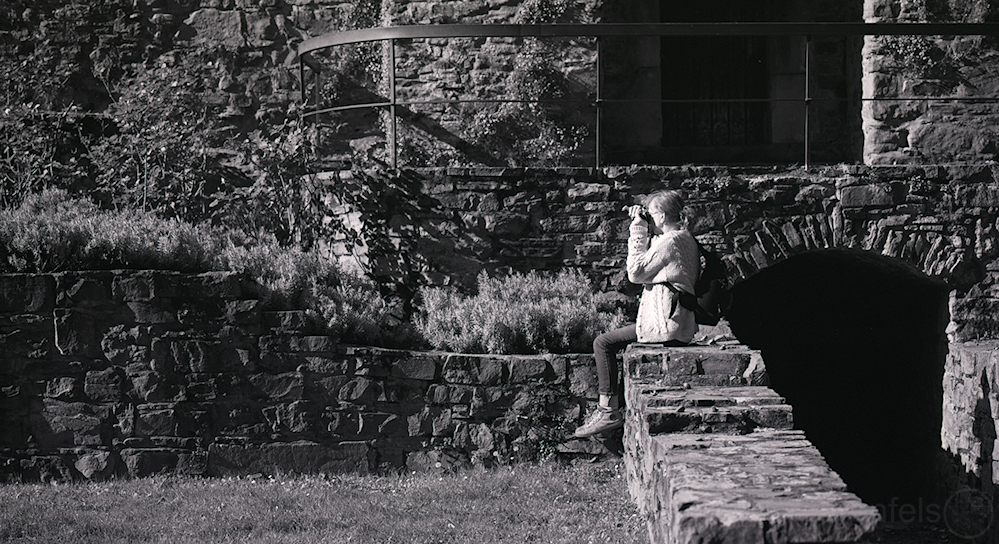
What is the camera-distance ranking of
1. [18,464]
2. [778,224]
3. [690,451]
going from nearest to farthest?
[690,451]
[18,464]
[778,224]

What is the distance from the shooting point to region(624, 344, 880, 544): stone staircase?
116 inches

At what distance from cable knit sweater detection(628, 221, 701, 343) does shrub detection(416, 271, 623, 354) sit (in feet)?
3.01

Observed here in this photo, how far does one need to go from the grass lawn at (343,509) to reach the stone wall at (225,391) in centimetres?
18

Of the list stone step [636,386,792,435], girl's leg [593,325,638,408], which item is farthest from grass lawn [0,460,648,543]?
stone step [636,386,792,435]

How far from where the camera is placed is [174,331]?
648 cm

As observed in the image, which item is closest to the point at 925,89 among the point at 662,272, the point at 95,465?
the point at 662,272

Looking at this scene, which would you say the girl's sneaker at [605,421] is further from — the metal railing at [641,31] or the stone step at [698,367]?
the metal railing at [641,31]

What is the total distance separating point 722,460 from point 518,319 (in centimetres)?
314

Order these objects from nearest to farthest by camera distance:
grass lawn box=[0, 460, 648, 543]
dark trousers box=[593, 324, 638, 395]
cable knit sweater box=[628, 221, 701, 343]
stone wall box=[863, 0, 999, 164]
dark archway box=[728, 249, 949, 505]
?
grass lawn box=[0, 460, 648, 543]
cable knit sweater box=[628, 221, 701, 343]
dark trousers box=[593, 324, 638, 395]
dark archway box=[728, 249, 949, 505]
stone wall box=[863, 0, 999, 164]

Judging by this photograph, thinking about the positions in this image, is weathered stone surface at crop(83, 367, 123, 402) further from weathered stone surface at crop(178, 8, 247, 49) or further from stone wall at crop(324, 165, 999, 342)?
weathered stone surface at crop(178, 8, 247, 49)

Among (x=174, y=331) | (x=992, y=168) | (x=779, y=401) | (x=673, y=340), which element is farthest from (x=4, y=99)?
(x=992, y=168)

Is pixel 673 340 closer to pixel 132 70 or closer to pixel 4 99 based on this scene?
pixel 132 70

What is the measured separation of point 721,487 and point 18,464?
16.5 feet

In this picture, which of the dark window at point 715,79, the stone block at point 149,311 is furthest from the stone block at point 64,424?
the dark window at point 715,79
